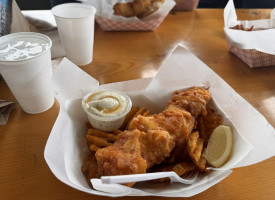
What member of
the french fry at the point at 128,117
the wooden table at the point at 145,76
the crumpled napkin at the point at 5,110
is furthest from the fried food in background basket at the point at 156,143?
the crumpled napkin at the point at 5,110

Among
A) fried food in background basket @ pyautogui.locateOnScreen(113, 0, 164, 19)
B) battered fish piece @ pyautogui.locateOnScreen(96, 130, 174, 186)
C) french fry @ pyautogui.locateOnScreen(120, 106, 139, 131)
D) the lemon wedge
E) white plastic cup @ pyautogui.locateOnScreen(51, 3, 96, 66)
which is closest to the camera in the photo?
battered fish piece @ pyautogui.locateOnScreen(96, 130, 174, 186)

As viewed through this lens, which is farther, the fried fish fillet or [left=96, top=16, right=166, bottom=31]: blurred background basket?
[left=96, top=16, right=166, bottom=31]: blurred background basket

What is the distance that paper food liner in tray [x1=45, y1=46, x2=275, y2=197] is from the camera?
93 centimetres

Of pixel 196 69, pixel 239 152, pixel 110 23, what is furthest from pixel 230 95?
pixel 110 23

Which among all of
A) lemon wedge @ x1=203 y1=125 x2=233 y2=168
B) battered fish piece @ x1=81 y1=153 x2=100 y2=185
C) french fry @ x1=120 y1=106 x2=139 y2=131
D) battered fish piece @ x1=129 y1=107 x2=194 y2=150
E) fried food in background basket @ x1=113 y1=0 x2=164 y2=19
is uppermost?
fried food in background basket @ x1=113 y1=0 x2=164 y2=19

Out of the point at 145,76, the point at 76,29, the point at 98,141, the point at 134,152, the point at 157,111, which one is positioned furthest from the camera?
the point at 145,76

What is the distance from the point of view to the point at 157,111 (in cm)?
140

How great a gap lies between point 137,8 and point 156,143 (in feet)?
4.81

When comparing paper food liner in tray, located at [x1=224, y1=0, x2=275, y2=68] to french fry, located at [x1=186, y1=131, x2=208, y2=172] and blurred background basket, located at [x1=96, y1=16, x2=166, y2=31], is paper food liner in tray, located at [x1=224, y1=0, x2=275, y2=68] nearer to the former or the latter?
blurred background basket, located at [x1=96, y1=16, x2=166, y2=31]

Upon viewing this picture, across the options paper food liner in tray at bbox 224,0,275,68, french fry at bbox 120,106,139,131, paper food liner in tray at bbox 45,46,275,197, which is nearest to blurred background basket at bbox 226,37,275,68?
paper food liner in tray at bbox 224,0,275,68

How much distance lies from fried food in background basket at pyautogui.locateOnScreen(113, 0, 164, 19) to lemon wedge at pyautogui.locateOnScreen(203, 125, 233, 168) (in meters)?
1.39

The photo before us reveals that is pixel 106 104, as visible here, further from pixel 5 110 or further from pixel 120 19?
pixel 120 19

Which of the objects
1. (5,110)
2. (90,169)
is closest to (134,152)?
(90,169)

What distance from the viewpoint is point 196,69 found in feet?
4.66
